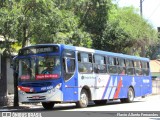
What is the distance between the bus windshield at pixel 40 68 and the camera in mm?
19656

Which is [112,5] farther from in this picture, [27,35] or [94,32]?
[27,35]

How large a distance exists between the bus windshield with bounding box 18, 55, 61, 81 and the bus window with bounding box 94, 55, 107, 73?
3610mm

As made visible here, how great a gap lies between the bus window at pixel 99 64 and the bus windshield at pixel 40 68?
11.8 feet

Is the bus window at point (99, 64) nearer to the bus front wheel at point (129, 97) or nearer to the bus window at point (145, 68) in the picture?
the bus front wheel at point (129, 97)

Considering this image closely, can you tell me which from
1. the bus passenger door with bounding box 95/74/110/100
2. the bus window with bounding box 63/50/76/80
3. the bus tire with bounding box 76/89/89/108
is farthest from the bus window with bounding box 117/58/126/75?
the bus window with bounding box 63/50/76/80

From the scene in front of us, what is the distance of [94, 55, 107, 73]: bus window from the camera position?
74.9 feet

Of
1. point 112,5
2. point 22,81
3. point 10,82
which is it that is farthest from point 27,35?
point 112,5

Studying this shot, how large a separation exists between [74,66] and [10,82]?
9.19 meters

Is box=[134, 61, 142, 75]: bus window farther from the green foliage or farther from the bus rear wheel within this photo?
the green foliage

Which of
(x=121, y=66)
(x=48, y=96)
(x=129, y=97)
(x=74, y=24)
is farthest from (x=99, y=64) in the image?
(x=129, y=97)

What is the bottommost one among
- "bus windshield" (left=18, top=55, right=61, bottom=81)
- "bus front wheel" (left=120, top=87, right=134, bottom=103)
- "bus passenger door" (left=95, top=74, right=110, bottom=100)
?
"bus front wheel" (left=120, top=87, right=134, bottom=103)

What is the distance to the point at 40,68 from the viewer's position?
19.8 meters

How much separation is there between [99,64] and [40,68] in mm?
4518

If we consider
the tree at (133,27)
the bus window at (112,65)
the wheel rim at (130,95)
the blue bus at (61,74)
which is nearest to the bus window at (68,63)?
the blue bus at (61,74)
